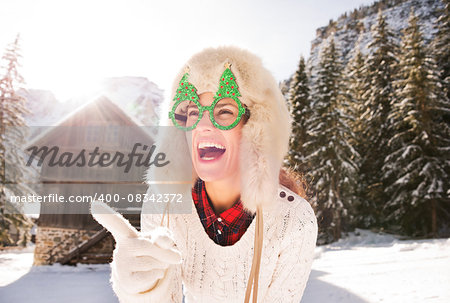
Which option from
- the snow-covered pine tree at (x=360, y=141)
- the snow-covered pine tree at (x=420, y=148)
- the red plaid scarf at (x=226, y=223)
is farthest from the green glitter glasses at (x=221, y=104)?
the snow-covered pine tree at (x=360, y=141)

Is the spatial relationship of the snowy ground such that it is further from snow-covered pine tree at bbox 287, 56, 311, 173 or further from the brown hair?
snow-covered pine tree at bbox 287, 56, 311, 173

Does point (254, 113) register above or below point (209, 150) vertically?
above

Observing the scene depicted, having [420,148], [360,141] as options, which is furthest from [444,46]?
[360,141]

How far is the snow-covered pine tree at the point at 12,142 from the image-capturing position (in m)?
14.9

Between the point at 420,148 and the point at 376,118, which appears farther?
the point at 376,118

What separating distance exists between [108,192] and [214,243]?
569 inches

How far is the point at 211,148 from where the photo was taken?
1.80m

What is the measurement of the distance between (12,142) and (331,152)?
17.7 m

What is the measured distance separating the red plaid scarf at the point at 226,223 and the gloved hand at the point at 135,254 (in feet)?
2.09

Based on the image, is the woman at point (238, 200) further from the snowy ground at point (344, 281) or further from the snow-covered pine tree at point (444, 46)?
the snow-covered pine tree at point (444, 46)

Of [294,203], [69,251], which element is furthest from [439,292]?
[69,251]

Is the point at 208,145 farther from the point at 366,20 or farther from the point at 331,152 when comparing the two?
the point at 366,20

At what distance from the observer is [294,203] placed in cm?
190

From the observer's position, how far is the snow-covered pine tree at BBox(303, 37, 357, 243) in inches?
718
